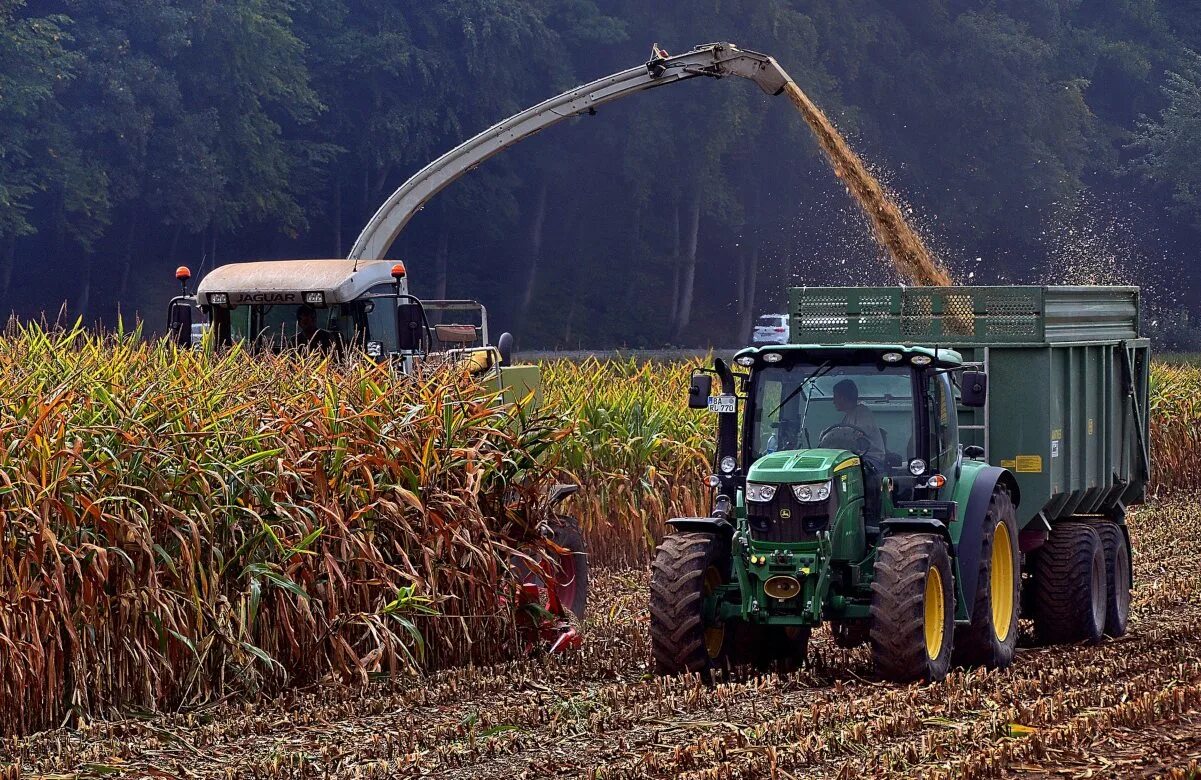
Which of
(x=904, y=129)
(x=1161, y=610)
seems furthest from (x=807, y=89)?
(x=1161, y=610)

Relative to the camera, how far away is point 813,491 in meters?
8.47

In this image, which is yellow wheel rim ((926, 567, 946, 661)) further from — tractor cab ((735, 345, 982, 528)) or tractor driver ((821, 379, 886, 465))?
tractor driver ((821, 379, 886, 465))

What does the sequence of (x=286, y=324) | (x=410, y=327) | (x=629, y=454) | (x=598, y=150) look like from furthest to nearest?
(x=598, y=150) → (x=629, y=454) → (x=286, y=324) → (x=410, y=327)

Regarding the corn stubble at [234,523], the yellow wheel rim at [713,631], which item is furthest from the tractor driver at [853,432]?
the corn stubble at [234,523]

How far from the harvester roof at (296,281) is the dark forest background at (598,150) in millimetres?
24866

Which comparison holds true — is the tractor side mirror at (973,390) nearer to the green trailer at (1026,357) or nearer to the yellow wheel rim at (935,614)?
the green trailer at (1026,357)

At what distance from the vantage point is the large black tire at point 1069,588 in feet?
34.3

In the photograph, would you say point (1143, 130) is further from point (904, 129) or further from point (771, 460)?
point (771, 460)

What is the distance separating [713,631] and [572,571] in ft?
5.66

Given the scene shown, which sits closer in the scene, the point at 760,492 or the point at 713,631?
the point at 760,492

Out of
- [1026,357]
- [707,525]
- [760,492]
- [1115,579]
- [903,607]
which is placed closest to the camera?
[903,607]

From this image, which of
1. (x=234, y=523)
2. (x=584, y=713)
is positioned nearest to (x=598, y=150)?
(x=234, y=523)

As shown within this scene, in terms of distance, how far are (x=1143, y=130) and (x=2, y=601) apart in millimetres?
62750

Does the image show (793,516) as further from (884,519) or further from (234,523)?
(234,523)
